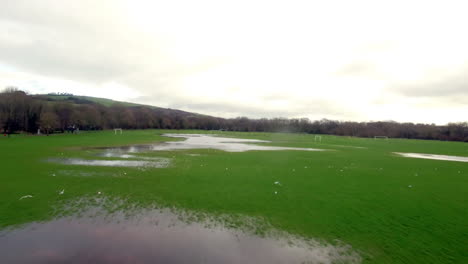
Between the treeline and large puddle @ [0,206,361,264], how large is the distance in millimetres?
78149

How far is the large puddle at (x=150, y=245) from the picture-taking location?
7.00 metres

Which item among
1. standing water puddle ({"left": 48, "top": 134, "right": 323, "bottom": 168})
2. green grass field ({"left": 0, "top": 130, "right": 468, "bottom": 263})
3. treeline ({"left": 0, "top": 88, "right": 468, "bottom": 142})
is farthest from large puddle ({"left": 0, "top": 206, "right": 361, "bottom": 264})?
treeline ({"left": 0, "top": 88, "right": 468, "bottom": 142})

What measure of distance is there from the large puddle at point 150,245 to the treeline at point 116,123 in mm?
78149

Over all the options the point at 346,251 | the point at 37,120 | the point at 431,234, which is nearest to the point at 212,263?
the point at 346,251

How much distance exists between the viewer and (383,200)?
12.9 metres

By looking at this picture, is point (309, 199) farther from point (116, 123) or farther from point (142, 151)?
point (116, 123)

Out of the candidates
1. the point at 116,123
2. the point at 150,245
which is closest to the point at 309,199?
the point at 150,245

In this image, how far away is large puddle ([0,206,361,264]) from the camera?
Answer: 700cm

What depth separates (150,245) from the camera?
768cm

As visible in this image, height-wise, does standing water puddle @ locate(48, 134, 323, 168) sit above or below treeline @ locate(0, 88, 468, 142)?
below

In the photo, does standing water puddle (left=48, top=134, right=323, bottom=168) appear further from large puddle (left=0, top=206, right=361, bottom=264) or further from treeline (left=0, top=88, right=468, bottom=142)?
treeline (left=0, top=88, right=468, bottom=142)

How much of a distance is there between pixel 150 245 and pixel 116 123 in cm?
13104

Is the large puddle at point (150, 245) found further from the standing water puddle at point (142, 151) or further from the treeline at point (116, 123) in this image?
the treeline at point (116, 123)

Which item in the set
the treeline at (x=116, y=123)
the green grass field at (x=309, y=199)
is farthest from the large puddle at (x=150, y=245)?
the treeline at (x=116, y=123)
